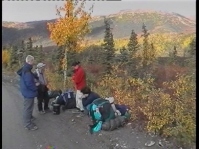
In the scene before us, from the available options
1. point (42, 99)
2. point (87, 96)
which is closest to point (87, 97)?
point (87, 96)

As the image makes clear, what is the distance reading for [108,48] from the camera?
16.5ft

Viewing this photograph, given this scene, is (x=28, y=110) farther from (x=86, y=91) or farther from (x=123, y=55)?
(x=123, y=55)

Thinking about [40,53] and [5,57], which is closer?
[5,57]

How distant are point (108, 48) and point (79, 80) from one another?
54 cm

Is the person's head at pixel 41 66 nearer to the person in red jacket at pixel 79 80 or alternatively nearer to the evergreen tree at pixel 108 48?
the person in red jacket at pixel 79 80

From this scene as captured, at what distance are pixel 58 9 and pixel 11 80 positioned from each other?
1.01 metres

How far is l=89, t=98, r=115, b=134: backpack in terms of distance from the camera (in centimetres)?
458

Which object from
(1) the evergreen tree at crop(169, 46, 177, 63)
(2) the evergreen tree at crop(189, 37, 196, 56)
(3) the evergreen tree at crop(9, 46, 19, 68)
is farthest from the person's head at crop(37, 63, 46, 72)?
(2) the evergreen tree at crop(189, 37, 196, 56)

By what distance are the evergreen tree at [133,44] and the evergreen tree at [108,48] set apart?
22cm

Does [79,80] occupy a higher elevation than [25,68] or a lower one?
lower

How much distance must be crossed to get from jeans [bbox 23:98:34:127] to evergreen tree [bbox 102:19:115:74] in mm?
997

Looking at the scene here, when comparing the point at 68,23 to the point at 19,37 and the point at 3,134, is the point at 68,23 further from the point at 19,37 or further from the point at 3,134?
the point at 3,134

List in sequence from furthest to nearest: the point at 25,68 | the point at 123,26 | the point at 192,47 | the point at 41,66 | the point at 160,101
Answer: the point at 123,26 → the point at 41,66 → the point at 160,101 → the point at 25,68 → the point at 192,47

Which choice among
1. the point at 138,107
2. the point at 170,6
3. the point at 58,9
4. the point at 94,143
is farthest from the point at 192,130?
the point at 58,9
